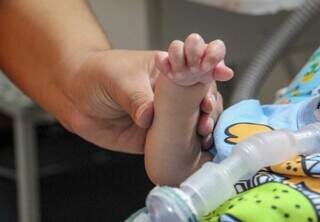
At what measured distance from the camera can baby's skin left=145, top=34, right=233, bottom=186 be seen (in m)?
0.53

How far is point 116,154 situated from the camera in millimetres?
2258

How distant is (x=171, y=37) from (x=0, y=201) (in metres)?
0.70

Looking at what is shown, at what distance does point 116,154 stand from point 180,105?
1662mm

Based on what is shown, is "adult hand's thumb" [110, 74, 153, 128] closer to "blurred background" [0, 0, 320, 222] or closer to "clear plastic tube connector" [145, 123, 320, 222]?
"clear plastic tube connector" [145, 123, 320, 222]

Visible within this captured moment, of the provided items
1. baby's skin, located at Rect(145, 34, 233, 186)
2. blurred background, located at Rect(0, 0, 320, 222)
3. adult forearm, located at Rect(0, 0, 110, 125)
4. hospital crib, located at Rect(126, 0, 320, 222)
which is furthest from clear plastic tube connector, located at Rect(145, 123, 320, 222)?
blurred background, located at Rect(0, 0, 320, 222)

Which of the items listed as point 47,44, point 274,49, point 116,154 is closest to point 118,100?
point 47,44

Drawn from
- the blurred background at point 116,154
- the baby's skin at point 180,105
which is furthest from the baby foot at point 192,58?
the blurred background at point 116,154

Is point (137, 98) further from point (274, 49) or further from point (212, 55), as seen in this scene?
point (274, 49)

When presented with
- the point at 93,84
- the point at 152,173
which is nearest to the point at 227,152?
the point at 152,173

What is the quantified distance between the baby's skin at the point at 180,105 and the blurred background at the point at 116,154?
3.70 feet

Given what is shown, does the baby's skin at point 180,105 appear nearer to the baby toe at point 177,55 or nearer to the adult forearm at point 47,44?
the baby toe at point 177,55

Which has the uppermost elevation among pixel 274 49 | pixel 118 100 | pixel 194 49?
pixel 194 49

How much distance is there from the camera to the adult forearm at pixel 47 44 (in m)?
0.82

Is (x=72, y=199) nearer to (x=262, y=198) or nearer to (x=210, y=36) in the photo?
(x=210, y=36)
